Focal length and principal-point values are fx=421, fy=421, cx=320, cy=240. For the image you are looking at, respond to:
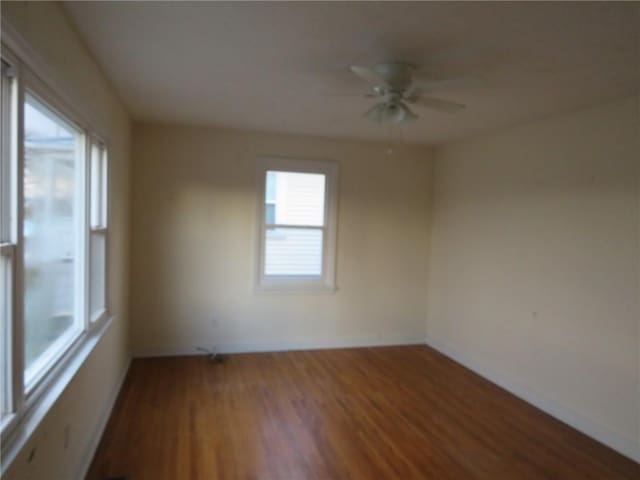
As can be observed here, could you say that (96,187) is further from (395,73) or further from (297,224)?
(297,224)

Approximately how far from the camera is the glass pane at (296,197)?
4.75 metres

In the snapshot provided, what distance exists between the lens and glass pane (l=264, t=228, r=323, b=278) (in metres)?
4.79

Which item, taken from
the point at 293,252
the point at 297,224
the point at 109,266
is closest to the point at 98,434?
the point at 109,266

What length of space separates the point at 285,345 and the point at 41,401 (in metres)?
3.20

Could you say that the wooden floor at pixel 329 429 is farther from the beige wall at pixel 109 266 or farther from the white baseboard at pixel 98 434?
the beige wall at pixel 109 266

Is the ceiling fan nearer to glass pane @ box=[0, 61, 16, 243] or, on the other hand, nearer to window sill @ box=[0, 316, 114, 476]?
glass pane @ box=[0, 61, 16, 243]

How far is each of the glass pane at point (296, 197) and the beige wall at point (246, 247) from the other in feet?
0.72

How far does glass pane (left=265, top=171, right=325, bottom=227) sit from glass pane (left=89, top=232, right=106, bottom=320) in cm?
197

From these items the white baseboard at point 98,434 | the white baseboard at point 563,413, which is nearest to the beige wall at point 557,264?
the white baseboard at point 563,413

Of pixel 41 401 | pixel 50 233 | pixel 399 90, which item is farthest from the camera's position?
pixel 399 90

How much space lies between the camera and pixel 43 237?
6.50ft

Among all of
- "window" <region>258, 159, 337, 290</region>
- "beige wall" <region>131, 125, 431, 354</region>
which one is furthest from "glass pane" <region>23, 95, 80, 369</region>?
"window" <region>258, 159, 337, 290</region>

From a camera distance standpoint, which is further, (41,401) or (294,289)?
(294,289)

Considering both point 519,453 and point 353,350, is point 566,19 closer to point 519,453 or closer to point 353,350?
point 519,453
